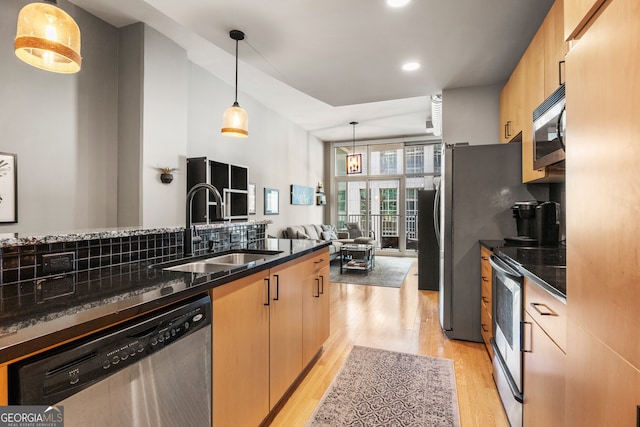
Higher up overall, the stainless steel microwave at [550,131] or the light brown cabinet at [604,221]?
the stainless steel microwave at [550,131]

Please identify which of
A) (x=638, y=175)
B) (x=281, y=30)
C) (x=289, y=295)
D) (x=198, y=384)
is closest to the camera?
(x=638, y=175)

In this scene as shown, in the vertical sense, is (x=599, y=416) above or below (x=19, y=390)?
below

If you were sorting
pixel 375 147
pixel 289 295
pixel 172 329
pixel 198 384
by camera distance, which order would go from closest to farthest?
pixel 172 329 < pixel 198 384 < pixel 289 295 < pixel 375 147

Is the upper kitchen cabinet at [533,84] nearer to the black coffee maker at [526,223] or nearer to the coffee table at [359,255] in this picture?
the black coffee maker at [526,223]

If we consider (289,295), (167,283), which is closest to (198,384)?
(167,283)

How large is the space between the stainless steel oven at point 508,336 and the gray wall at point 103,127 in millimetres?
2882

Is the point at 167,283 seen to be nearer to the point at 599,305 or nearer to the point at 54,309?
the point at 54,309

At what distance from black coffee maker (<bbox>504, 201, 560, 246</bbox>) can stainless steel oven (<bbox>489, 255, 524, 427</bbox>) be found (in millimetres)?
546

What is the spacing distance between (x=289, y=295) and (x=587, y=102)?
5.39 feet

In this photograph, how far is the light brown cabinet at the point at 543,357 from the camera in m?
1.15

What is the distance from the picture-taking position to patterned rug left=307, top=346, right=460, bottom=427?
1841mm

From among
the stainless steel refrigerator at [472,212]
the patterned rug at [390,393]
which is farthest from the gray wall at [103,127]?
the stainless steel refrigerator at [472,212]

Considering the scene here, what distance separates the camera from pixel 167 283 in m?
1.22

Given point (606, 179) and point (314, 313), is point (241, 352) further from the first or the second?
point (606, 179)
